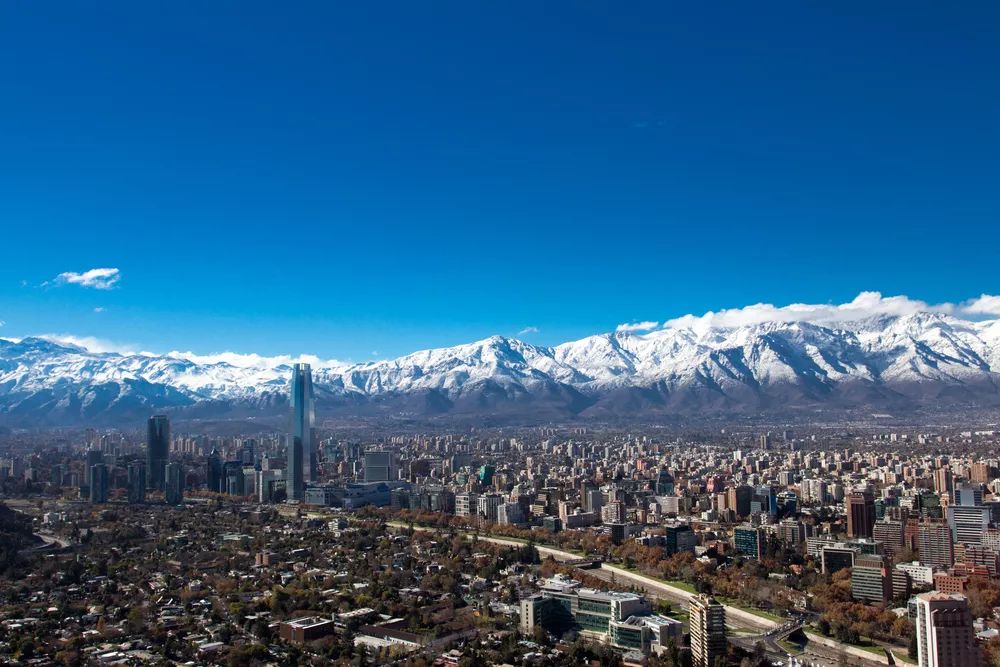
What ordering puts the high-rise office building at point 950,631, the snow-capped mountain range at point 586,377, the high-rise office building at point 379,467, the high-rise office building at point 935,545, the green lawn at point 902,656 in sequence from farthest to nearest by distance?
the snow-capped mountain range at point 586,377 < the high-rise office building at point 379,467 < the high-rise office building at point 935,545 < the green lawn at point 902,656 < the high-rise office building at point 950,631

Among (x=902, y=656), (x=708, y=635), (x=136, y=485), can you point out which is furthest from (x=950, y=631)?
(x=136, y=485)

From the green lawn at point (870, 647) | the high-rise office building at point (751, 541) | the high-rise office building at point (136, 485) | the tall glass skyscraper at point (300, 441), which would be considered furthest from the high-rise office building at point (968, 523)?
the high-rise office building at point (136, 485)

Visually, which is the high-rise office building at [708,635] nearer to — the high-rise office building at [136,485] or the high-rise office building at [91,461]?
the high-rise office building at [136,485]

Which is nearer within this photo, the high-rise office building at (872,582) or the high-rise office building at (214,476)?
the high-rise office building at (872,582)

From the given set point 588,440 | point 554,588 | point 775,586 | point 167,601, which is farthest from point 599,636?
point 588,440

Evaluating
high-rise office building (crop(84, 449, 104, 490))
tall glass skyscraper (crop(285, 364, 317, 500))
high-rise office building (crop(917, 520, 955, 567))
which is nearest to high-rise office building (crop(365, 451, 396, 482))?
tall glass skyscraper (crop(285, 364, 317, 500))

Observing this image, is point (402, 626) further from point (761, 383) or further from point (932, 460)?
point (761, 383)

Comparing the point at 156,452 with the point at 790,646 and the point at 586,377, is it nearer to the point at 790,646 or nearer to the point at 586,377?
the point at 790,646
